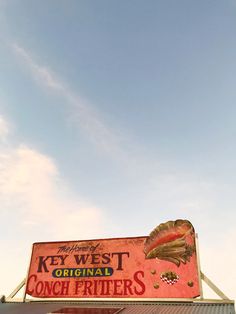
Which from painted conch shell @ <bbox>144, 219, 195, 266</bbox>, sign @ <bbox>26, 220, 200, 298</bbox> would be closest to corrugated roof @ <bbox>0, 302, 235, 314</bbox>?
sign @ <bbox>26, 220, 200, 298</bbox>

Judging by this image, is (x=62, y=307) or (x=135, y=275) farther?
(x=135, y=275)

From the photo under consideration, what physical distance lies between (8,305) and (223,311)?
11701 mm

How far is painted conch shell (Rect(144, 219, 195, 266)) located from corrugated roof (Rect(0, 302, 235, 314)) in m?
2.36

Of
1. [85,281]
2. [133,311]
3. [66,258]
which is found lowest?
[133,311]

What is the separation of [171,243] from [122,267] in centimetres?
314

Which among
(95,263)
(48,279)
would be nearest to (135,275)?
(95,263)

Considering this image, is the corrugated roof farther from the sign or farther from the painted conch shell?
the painted conch shell

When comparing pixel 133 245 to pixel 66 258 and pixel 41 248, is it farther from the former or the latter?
pixel 41 248

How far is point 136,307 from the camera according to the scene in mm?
13812

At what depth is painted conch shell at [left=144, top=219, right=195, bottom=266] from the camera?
15.5 metres

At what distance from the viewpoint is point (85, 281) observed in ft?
53.9

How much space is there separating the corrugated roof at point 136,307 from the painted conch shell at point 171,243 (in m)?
2.36

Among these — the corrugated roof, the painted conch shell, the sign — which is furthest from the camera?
the painted conch shell

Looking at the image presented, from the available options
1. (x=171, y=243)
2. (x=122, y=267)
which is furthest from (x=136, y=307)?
(x=171, y=243)
